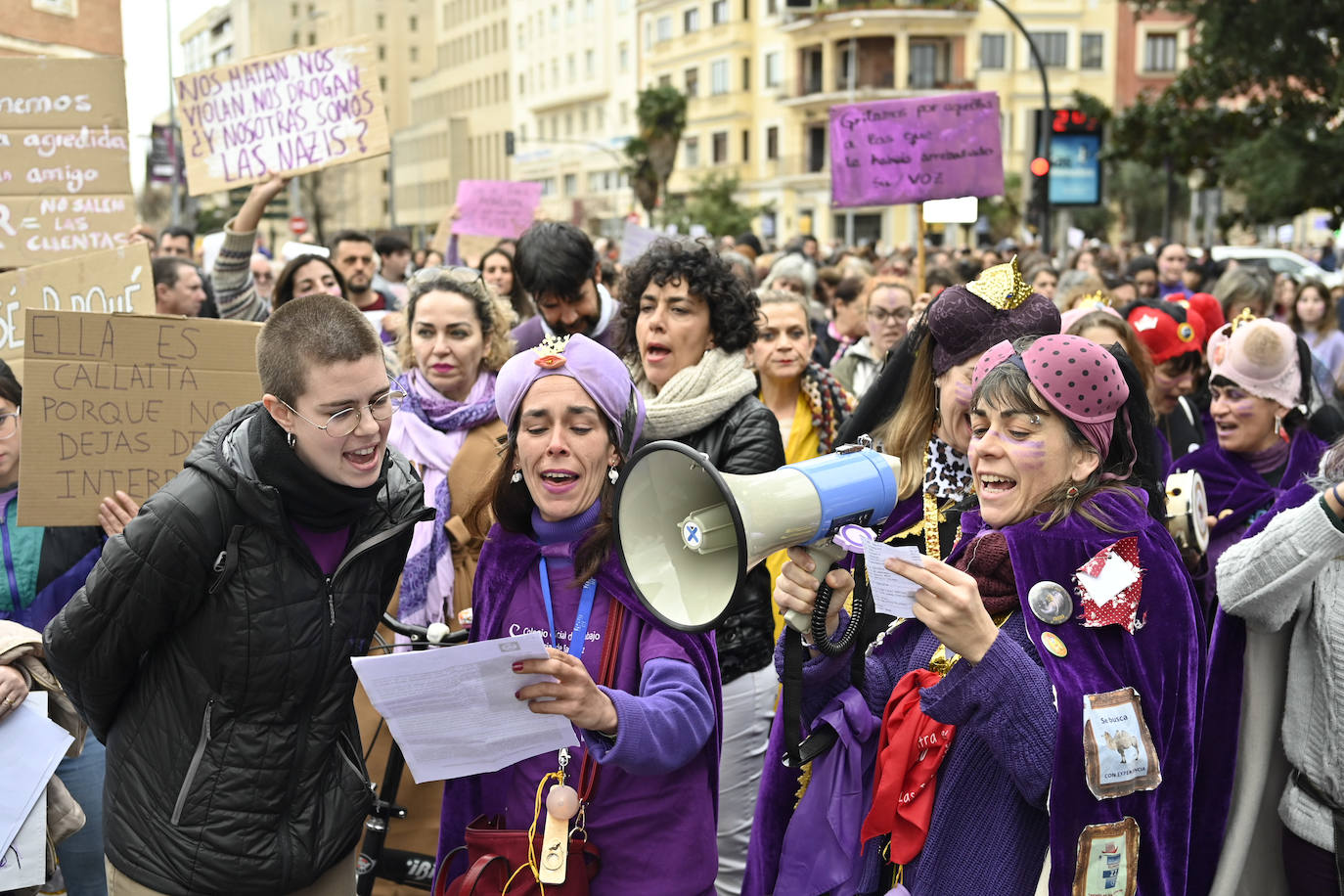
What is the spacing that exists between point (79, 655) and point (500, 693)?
38.9 inches

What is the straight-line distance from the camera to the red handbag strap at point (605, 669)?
2.75 metres

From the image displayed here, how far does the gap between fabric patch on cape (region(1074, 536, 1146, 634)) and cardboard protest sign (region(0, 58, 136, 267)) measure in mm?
4478

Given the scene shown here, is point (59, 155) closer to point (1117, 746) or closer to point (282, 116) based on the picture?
point (282, 116)

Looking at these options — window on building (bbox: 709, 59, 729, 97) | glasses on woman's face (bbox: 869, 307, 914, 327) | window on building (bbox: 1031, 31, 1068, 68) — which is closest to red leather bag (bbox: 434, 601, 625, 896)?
glasses on woman's face (bbox: 869, 307, 914, 327)

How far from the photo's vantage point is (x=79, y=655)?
110 inches

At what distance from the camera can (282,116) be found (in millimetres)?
6539

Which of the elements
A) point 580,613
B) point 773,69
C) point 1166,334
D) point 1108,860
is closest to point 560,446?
point 580,613

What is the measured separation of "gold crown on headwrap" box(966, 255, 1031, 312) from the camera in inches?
134

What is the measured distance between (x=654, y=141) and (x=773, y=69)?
6684 mm

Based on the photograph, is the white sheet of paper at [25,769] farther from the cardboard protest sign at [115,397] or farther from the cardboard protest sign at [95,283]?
the cardboard protest sign at [95,283]

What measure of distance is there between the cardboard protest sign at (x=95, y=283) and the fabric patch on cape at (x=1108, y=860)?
3722 mm

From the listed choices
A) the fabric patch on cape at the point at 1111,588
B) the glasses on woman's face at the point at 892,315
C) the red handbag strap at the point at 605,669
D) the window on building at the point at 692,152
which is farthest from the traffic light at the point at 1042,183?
the window on building at the point at 692,152

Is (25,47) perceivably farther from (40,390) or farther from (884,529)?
(884,529)

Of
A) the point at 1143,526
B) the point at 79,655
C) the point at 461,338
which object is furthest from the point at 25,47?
the point at 1143,526
